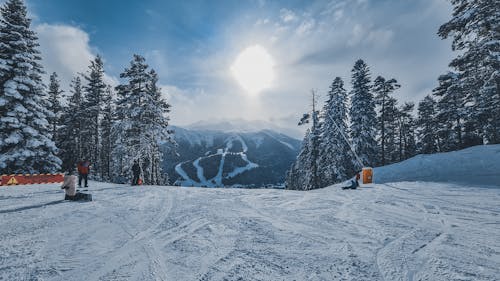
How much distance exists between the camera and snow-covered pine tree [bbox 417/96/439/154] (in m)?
38.9

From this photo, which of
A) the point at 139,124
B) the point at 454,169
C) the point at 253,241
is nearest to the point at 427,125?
the point at 454,169

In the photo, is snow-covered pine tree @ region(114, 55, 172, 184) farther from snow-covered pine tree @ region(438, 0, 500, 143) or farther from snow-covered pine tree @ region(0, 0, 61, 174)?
snow-covered pine tree @ region(438, 0, 500, 143)

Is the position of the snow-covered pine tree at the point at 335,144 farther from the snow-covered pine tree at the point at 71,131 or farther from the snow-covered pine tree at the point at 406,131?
the snow-covered pine tree at the point at 71,131

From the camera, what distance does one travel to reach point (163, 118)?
26.0 m

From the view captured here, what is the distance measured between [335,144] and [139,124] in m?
21.9

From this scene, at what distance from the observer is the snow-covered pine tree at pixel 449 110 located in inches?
1238

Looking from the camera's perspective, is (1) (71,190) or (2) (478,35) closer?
(1) (71,190)

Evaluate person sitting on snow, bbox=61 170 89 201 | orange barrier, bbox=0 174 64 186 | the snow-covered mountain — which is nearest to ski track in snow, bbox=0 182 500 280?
person sitting on snow, bbox=61 170 89 201

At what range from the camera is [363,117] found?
28.8m

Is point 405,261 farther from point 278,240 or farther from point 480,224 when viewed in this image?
point 480,224

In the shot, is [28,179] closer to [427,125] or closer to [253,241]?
[253,241]

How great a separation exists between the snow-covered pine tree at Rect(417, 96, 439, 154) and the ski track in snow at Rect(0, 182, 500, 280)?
36889 mm

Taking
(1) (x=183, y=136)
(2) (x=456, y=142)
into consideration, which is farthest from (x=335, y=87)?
(1) (x=183, y=136)

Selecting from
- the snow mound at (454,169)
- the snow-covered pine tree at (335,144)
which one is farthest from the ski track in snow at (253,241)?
the snow-covered pine tree at (335,144)
